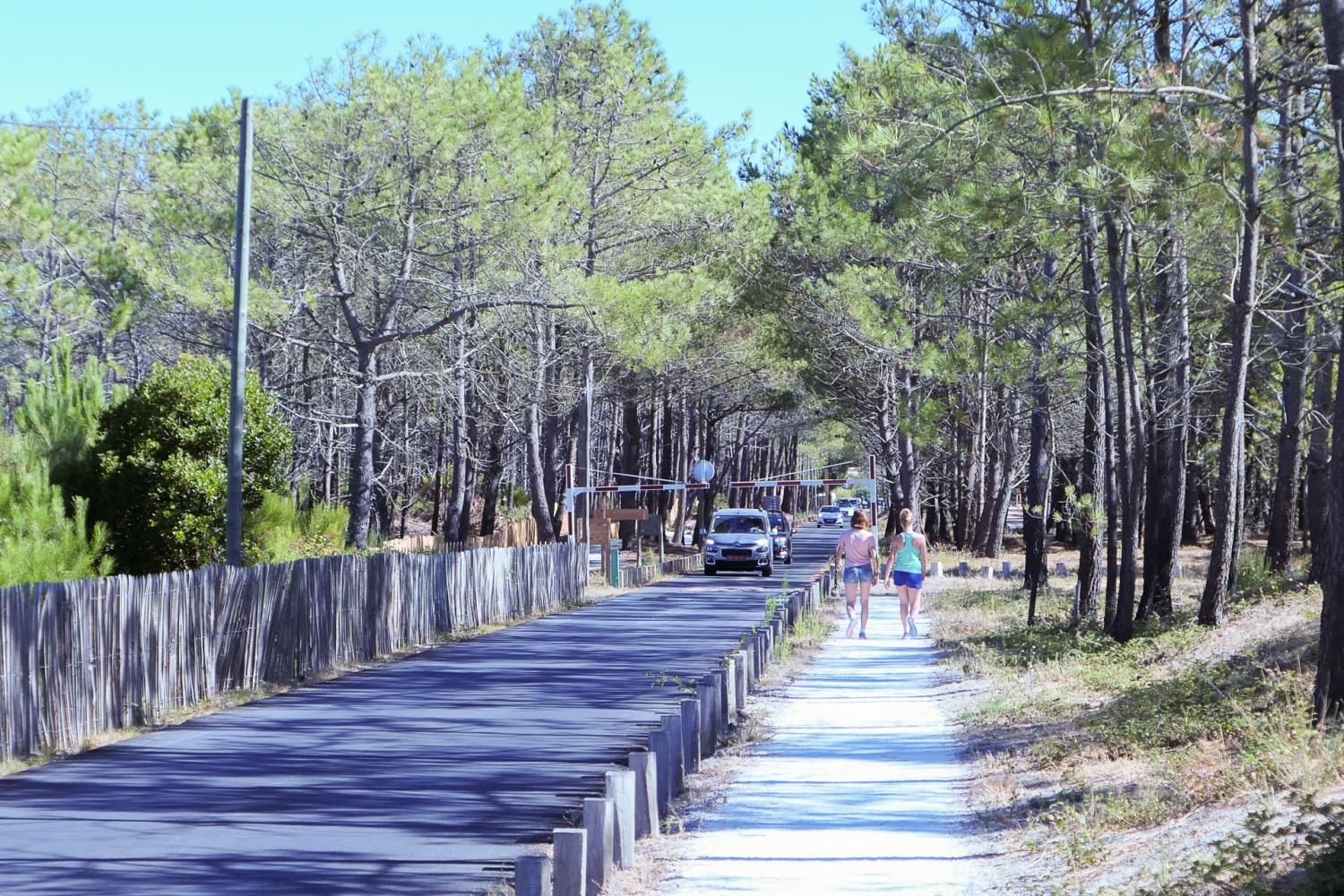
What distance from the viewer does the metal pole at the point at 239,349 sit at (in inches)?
732

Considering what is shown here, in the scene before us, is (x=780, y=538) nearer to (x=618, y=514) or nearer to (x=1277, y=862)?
(x=618, y=514)

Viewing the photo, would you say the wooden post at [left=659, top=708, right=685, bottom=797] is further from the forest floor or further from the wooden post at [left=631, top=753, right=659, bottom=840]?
the forest floor

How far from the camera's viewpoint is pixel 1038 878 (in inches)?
317

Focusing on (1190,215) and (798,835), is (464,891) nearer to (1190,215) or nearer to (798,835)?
(798,835)

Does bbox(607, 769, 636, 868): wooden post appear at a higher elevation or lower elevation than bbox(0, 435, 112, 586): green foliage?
lower

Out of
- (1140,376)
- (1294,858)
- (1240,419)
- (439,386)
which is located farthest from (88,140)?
(1294,858)

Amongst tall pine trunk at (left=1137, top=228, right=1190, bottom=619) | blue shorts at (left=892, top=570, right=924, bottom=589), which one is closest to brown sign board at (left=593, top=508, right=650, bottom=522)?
tall pine trunk at (left=1137, top=228, right=1190, bottom=619)

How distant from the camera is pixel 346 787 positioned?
11.2m

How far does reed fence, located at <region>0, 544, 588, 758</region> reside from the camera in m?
13.0

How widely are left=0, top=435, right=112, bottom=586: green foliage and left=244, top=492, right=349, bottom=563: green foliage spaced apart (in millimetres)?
2818

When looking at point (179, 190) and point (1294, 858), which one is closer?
point (1294, 858)

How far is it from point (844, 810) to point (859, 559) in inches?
468

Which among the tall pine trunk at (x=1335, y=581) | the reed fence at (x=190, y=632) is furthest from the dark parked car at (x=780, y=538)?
the tall pine trunk at (x=1335, y=581)

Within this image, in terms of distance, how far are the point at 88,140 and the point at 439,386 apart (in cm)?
2253
